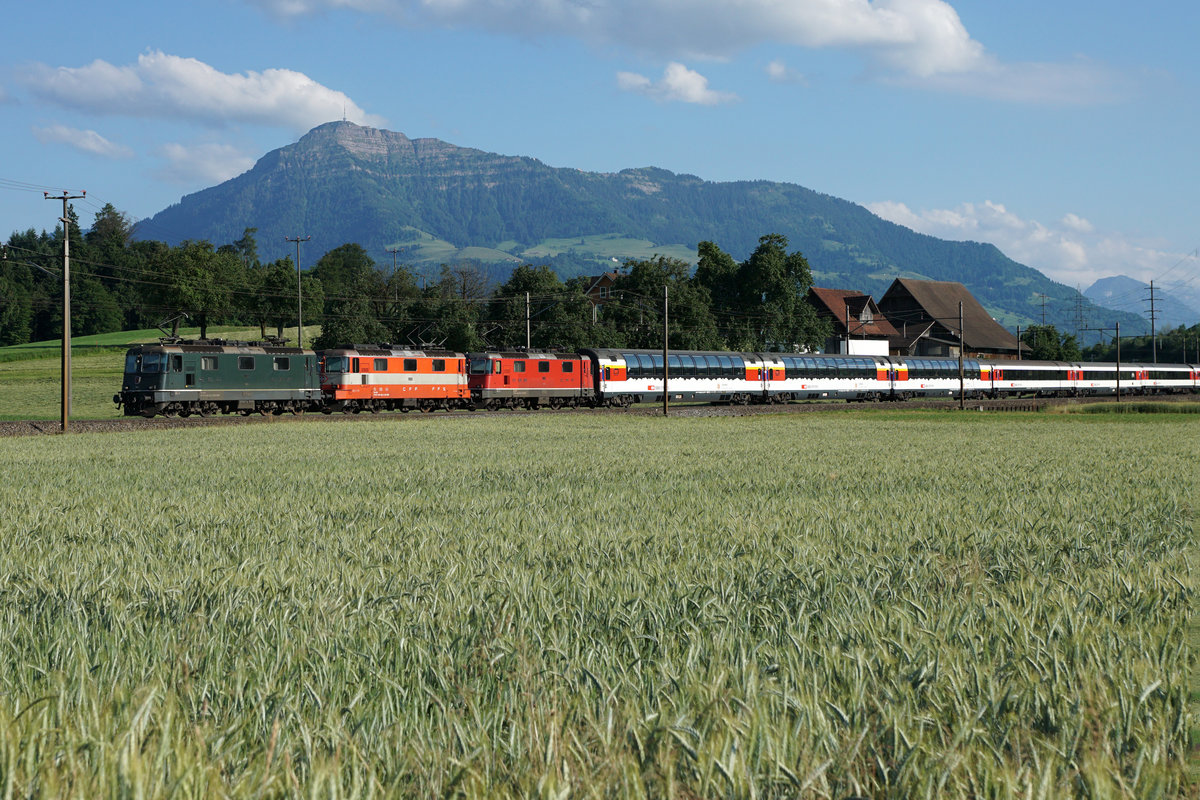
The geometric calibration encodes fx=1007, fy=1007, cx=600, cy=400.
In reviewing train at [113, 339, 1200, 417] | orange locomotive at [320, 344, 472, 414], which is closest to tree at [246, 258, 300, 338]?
train at [113, 339, 1200, 417]

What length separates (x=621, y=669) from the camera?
394 cm

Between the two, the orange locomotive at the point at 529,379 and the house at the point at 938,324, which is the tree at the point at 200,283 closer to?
the orange locomotive at the point at 529,379

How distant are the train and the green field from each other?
117ft

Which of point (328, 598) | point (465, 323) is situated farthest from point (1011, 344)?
point (328, 598)

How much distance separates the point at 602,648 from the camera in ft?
13.9

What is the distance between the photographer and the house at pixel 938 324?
124 meters

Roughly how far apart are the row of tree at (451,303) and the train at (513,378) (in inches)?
624

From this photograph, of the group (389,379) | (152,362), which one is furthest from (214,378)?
(389,379)

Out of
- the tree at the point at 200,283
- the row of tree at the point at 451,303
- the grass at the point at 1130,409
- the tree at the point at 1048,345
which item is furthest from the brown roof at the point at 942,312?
the tree at the point at 200,283

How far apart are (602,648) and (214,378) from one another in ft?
145

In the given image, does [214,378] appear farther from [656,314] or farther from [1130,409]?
[656,314]

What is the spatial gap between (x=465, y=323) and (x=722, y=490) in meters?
78.8

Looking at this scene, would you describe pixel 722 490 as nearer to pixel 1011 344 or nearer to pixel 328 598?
pixel 328 598

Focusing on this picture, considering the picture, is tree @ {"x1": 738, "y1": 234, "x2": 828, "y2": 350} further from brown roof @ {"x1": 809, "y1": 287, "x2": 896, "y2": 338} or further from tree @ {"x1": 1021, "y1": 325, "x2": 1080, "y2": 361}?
tree @ {"x1": 1021, "y1": 325, "x2": 1080, "y2": 361}
